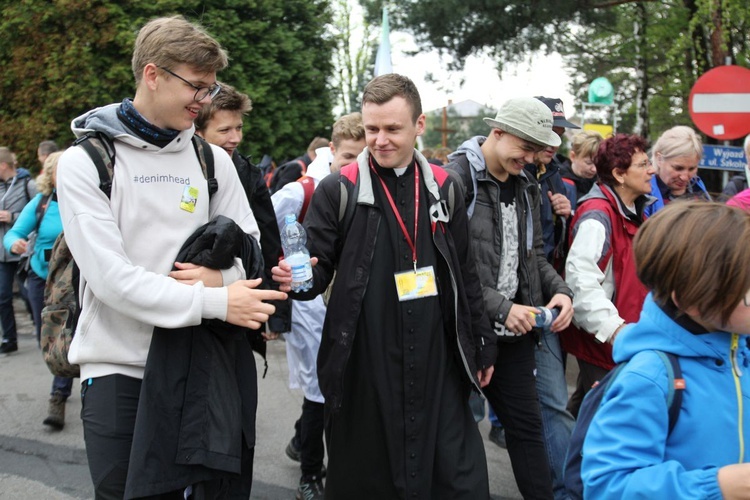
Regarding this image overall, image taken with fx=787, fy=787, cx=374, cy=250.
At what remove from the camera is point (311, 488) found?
458 centimetres

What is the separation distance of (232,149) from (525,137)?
5.05 feet

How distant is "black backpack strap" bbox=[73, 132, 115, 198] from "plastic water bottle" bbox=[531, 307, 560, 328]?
205cm

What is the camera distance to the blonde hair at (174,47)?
274cm

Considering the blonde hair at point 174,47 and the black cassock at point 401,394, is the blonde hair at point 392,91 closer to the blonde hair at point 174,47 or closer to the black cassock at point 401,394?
the black cassock at point 401,394

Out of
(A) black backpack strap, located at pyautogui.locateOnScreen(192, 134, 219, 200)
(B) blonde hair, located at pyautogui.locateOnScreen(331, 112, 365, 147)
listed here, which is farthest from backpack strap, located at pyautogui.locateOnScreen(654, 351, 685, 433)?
(B) blonde hair, located at pyautogui.locateOnScreen(331, 112, 365, 147)

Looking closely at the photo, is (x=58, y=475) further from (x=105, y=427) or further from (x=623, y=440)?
(x=623, y=440)

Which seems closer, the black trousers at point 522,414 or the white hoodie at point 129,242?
the white hoodie at point 129,242

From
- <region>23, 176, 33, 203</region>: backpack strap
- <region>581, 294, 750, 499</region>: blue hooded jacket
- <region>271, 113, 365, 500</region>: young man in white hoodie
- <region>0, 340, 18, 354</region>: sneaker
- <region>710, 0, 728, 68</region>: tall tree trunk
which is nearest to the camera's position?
<region>581, 294, 750, 499</region>: blue hooded jacket

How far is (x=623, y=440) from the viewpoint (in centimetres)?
196

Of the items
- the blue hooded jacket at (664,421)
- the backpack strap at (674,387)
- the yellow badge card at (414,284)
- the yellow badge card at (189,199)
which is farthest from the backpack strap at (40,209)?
the backpack strap at (674,387)

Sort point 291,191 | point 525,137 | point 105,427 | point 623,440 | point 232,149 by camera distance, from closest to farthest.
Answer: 1. point 623,440
2. point 105,427
3. point 525,137
4. point 232,149
5. point 291,191

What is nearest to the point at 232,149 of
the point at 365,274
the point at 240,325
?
the point at 365,274

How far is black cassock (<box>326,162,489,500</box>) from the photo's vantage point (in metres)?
3.23

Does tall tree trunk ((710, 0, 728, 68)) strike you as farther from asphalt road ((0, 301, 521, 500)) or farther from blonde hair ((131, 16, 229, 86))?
blonde hair ((131, 16, 229, 86))
